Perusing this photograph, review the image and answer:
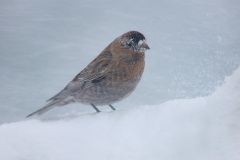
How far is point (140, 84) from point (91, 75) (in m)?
2.93

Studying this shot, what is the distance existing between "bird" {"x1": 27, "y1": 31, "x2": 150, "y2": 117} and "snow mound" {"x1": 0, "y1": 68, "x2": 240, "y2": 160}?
910mm

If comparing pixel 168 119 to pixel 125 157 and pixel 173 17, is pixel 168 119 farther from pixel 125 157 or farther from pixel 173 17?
pixel 173 17

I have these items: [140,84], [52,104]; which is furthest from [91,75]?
[140,84]

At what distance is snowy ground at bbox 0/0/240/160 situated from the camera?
111 inches

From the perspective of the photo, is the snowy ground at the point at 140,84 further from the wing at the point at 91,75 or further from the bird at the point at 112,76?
the wing at the point at 91,75

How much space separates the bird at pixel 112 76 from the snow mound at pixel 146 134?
35.8 inches

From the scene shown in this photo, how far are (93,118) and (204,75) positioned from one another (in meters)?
4.26

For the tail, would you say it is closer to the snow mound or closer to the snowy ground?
the snowy ground

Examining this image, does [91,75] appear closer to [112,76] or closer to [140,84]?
[112,76]

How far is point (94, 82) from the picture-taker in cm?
451

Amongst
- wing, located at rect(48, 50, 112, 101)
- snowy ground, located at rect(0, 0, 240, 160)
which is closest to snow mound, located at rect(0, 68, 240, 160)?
snowy ground, located at rect(0, 0, 240, 160)

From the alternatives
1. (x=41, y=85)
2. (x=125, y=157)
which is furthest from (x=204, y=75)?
(x=125, y=157)

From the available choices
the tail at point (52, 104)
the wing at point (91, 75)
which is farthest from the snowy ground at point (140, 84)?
the wing at point (91, 75)

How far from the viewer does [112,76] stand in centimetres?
437
